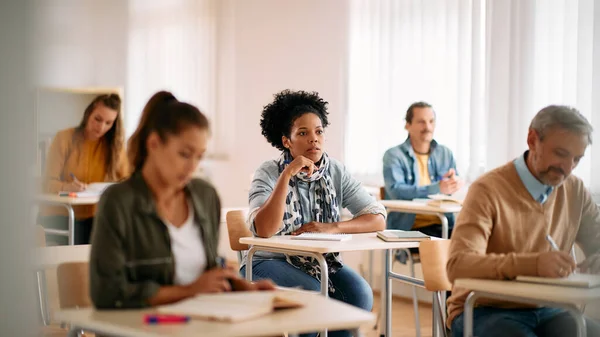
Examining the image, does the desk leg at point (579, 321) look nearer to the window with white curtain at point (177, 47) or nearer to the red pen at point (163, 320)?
the red pen at point (163, 320)

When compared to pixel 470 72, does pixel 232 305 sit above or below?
below

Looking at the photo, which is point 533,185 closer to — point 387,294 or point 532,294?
point 532,294

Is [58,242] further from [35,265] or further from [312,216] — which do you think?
[35,265]

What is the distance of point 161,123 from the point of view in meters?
1.72

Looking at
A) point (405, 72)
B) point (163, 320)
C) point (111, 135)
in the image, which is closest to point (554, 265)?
point (163, 320)

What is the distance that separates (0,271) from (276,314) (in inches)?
24.3

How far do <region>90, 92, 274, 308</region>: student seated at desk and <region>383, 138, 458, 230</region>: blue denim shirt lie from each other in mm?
2934

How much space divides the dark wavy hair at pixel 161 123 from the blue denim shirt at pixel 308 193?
1285mm

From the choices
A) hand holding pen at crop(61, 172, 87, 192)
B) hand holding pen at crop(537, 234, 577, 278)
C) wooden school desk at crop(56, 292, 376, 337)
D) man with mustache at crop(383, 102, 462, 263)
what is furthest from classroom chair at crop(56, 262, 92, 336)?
man with mustache at crop(383, 102, 462, 263)

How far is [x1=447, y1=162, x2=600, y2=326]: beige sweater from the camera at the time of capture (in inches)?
84.5

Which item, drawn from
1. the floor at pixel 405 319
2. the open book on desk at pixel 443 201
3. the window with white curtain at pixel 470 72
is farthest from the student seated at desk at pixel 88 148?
the window with white curtain at pixel 470 72

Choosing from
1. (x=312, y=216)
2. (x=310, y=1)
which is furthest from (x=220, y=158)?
(x=312, y=216)

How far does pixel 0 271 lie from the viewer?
123cm

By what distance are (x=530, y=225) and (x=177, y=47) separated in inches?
216
